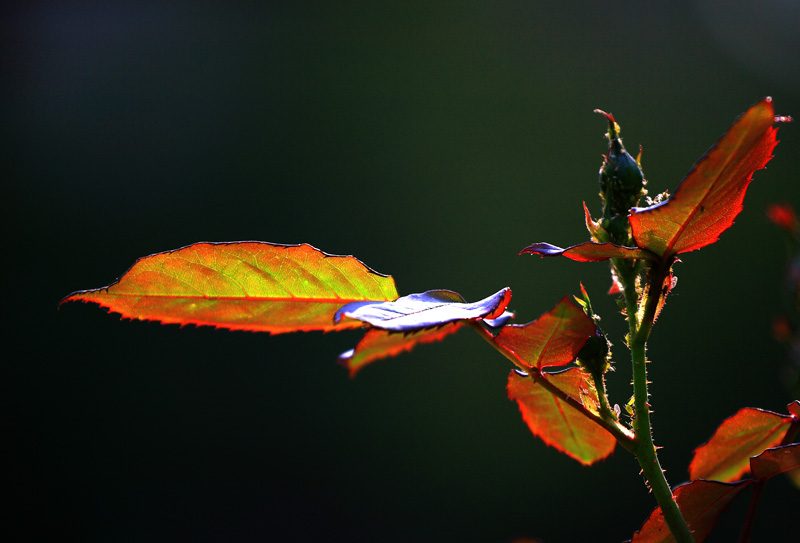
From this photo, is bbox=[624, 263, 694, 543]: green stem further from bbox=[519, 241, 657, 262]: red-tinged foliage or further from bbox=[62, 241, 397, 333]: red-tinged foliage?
bbox=[62, 241, 397, 333]: red-tinged foliage

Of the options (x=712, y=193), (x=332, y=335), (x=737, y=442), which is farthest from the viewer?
(x=332, y=335)

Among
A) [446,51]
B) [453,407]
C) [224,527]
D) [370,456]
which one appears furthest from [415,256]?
[224,527]

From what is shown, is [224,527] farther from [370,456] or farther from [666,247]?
[666,247]

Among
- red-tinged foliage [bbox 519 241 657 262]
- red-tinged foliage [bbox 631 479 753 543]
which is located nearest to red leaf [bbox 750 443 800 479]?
red-tinged foliage [bbox 631 479 753 543]

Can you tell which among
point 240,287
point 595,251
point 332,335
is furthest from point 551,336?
point 332,335

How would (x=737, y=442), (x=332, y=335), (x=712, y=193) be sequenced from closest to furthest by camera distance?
(x=712, y=193), (x=737, y=442), (x=332, y=335)

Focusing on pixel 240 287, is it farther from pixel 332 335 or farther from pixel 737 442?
pixel 332 335
